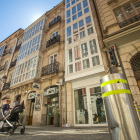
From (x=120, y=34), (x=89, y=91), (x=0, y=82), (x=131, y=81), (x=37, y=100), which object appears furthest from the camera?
(x=0, y=82)

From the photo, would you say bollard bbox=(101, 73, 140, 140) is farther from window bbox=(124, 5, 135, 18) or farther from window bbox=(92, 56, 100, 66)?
window bbox=(124, 5, 135, 18)

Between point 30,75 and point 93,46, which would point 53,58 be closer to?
point 30,75

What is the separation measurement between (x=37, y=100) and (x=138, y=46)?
911cm

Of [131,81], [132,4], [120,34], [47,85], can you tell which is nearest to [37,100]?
[47,85]

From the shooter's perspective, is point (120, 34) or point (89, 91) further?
point (89, 91)

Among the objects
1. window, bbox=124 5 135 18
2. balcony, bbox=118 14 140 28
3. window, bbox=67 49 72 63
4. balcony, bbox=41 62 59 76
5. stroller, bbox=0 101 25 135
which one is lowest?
stroller, bbox=0 101 25 135

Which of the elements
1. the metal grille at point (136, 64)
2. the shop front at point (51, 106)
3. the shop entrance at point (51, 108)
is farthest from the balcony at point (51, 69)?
the metal grille at point (136, 64)

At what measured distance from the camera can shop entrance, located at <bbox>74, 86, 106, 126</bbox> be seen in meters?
5.95

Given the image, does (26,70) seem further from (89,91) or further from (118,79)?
(118,79)

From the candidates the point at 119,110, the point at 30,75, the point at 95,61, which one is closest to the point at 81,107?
the point at 95,61

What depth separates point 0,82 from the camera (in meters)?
16.3

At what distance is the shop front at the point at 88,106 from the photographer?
595 cm

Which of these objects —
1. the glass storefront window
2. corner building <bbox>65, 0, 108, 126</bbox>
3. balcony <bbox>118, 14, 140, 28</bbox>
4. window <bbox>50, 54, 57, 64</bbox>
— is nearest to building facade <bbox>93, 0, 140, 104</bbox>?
balcony <bbox>118, 14, 140, 28</bbox>

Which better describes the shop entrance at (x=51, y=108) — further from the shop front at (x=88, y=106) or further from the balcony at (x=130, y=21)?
the balcony at (x=130, y=21)
